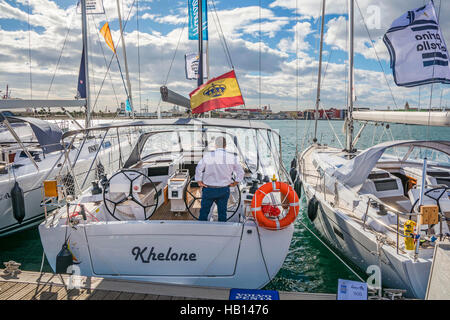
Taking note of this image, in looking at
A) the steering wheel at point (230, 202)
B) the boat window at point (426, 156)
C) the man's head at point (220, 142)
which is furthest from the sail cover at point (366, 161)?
the man's head at point (220, 142)

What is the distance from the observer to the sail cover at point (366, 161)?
5.38 meters

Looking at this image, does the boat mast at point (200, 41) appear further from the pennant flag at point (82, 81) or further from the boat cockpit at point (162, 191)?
the pennant flag at point (82, 81)

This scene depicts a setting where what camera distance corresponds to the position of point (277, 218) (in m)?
3.80

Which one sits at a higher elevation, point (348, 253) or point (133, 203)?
point (133, 203)

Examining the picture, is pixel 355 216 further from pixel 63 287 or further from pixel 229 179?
pixel 63 287

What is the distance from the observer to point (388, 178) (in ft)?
20.7

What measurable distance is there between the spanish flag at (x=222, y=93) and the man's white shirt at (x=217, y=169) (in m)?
1.42

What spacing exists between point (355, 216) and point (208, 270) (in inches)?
120
